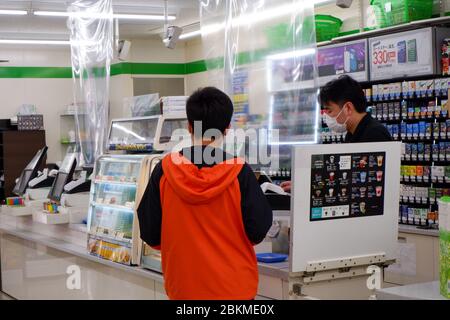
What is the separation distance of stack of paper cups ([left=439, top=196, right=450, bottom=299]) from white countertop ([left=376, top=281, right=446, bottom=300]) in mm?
50

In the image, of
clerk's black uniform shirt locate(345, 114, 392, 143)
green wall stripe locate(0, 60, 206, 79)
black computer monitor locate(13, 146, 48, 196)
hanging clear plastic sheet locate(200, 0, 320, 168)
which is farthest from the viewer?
green wall stripe locate(0, 60, 206, 79)

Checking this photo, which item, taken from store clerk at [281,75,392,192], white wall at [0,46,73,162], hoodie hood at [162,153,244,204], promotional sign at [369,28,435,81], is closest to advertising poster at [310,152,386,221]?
hoodie hood at [162,153,244,204]

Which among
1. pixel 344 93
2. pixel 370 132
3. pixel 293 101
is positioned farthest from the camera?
pixel 293 101

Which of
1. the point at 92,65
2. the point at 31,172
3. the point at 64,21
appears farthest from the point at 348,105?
the point at 64,21

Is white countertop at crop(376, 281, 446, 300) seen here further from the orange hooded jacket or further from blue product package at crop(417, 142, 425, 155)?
blue product package at crop(417, 142, 425, 155)

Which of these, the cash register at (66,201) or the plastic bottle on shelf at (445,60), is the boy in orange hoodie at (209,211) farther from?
the plastic bottle on shelf at (445,60)

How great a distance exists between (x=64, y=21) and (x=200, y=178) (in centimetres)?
968

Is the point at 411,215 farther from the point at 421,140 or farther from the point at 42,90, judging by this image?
Answer: the point at 42,90

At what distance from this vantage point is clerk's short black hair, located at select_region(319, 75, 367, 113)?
4188 millimetres

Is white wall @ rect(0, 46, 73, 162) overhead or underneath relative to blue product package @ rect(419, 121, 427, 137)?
overhead

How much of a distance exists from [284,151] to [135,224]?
1.34m

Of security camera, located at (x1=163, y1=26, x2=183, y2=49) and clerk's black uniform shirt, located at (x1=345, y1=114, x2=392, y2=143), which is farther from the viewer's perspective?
security camera, located at (x1=163, y1=26, x2=183, y2=49)

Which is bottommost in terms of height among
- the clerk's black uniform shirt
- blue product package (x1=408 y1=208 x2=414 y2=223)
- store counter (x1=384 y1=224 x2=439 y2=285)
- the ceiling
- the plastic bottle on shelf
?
store counter (x1=384 y1=224 x2=439 y2=285)

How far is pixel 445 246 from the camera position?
230cm
